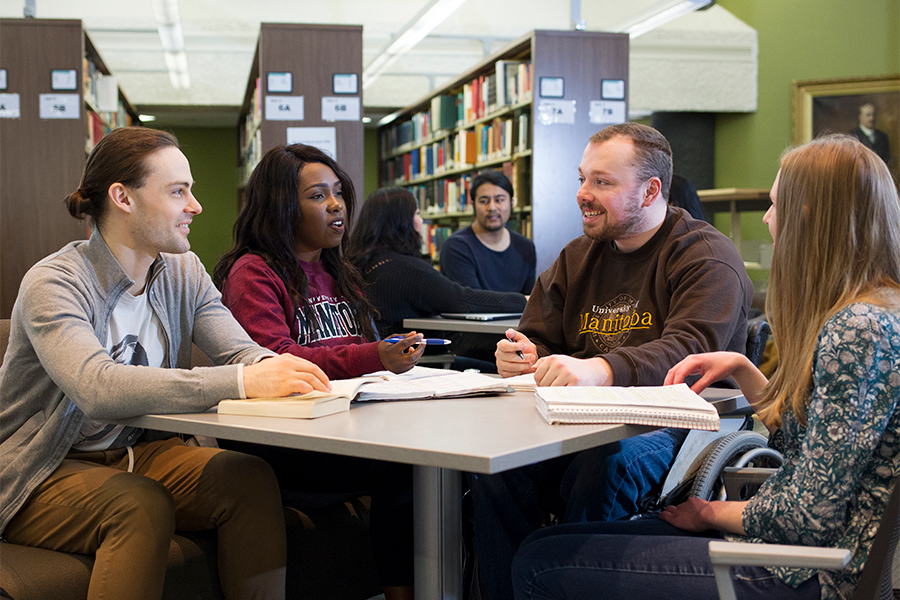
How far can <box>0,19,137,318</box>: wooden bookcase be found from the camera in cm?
475

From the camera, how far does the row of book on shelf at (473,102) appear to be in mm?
5168

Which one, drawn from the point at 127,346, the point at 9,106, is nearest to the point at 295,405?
the point at 127,346

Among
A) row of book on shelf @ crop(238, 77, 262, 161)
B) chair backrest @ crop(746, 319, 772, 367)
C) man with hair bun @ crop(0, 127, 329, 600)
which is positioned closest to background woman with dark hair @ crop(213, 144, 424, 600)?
man with hair bun @ crop(0, 127, 329, 600)

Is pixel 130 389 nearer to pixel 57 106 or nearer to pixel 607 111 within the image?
pixel 607 111

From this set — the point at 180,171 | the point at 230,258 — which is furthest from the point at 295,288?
the point at 180,171

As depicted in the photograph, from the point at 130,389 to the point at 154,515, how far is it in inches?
10.3

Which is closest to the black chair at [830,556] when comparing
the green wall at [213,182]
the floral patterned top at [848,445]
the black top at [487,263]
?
the floral patterned top at [848,445]

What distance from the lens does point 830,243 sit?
1.21 meters

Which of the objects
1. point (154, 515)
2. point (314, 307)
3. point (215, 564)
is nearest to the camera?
point (154, 515)

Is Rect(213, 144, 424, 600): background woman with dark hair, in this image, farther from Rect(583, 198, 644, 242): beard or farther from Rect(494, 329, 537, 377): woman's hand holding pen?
Rect(583, 198, 644, 242): beard

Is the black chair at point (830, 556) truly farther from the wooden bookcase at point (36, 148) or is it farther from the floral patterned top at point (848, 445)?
the wooden bookcase at point (36, 148)

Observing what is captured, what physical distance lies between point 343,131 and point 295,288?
299cm

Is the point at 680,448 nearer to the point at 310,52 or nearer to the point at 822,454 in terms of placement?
the point at 822,454

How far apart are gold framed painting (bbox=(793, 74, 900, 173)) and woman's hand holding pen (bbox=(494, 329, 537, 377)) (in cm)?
706
